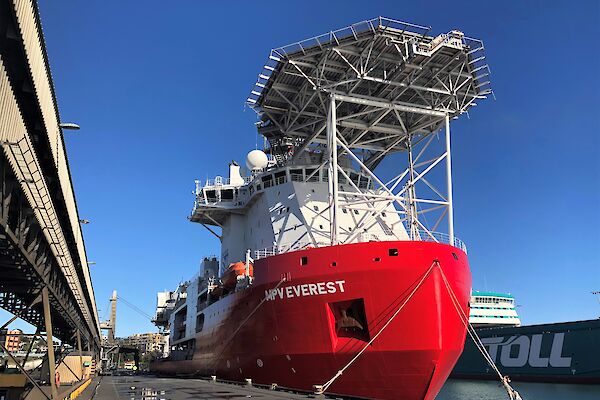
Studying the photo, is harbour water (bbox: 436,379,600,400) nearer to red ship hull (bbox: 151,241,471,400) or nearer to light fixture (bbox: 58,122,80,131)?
red ship hull (bbox: 151,241,471,400)

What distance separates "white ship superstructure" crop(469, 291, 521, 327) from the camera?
63.0 metres

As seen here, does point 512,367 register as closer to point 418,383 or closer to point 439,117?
point 439,117

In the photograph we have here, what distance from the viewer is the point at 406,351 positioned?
698 inches

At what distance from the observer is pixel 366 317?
1836cm

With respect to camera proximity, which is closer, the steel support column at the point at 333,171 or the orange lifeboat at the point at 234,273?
the steel support column at the point at 333,171

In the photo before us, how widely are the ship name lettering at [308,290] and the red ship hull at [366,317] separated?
38 mm

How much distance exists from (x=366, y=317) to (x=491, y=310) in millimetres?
51203

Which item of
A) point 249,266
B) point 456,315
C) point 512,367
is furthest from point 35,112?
point 512,367

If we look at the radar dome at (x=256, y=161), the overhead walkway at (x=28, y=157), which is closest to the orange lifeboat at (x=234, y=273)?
the radar dome at (x=256, y=161)

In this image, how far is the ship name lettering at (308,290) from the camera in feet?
61.3

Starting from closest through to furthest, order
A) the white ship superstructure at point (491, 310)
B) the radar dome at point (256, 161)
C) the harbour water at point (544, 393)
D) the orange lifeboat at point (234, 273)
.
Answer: the orange lifeboat at point (234, 273) < the harbour water at point (544, 393) < the radar dome at point (256, 161) < the white ship superstructure at point (491, 310)

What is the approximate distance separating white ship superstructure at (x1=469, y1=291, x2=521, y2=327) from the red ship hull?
45.9 meters

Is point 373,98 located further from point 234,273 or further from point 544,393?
point 544,393

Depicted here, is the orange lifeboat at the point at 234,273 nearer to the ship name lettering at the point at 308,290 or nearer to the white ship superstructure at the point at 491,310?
the ship name lettering at the point at 308,290
